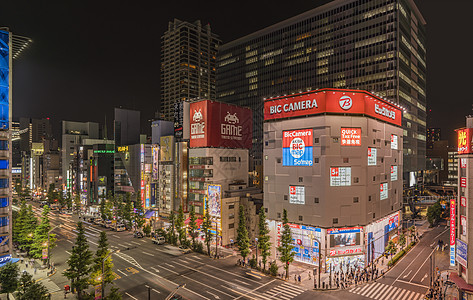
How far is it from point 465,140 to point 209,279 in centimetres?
4060

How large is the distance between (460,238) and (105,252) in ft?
159

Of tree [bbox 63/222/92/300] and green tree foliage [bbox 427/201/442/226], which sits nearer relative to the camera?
tree [bbox 63/222/92/300]

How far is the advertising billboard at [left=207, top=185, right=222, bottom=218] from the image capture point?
61.0 m

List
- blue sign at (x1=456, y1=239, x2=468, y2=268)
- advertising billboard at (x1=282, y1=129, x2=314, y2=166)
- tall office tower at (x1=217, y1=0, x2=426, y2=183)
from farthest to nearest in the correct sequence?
tall office tower at (x1=217, y1=0, x2=426, y2=183) < advertising billboard at (x1=282, y1=129, x2=314, y2=166) < blue sign at (x1=456, y1=239, x2=468, y2=268)

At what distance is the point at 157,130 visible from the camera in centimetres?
8275

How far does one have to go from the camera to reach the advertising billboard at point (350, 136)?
151 feet

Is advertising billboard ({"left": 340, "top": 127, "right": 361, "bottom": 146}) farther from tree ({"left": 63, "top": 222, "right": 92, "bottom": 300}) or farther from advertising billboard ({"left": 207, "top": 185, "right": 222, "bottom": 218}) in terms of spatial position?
tree ({"left": 63, "top": 222, "right": 92, "bottom": 300})

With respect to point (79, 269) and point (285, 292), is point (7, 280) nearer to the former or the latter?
point (79, 269)

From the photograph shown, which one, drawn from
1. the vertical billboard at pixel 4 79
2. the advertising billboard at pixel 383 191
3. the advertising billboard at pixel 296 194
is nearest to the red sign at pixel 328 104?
the advertising billboard at pixel 383 191

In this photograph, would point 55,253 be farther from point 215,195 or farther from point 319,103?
point 319,103

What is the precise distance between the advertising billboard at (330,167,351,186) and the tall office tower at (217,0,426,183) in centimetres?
5419

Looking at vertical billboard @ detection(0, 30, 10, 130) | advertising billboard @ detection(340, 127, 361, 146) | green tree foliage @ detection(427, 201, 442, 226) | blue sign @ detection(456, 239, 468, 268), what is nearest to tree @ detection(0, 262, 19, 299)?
vertical billboard @ detection(0, 30, 10, 130)

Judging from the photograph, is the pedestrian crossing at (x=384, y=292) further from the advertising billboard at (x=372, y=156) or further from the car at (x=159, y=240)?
the car at (x=159, y=240)

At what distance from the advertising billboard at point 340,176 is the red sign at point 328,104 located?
9.87 meters
